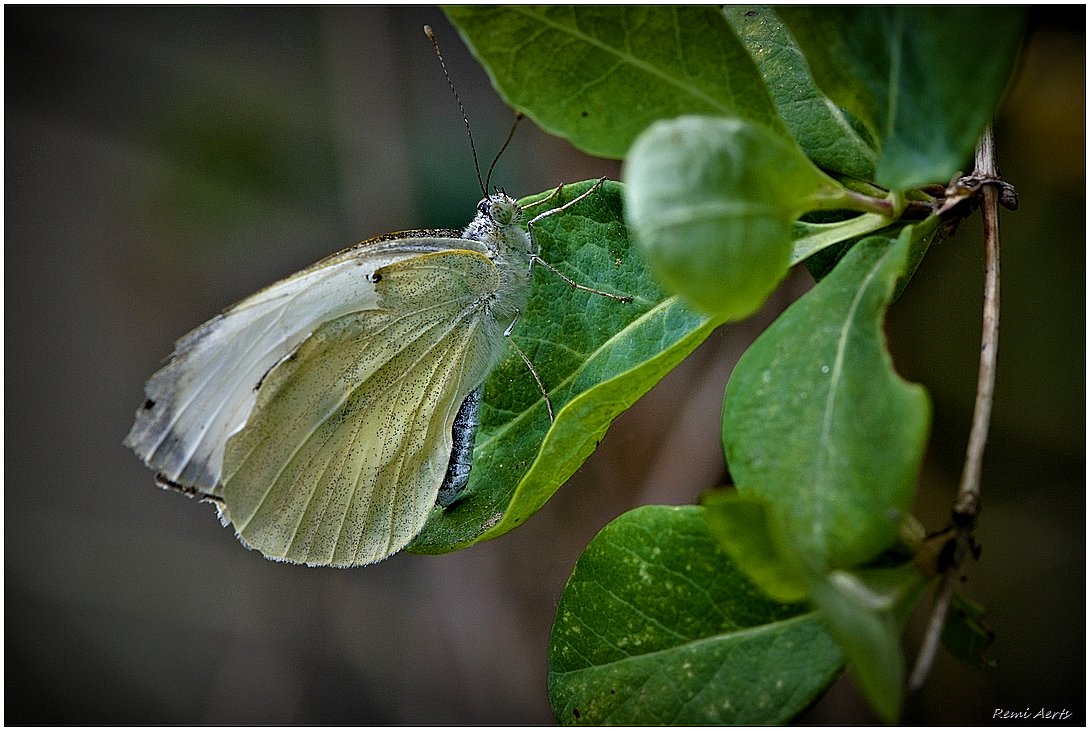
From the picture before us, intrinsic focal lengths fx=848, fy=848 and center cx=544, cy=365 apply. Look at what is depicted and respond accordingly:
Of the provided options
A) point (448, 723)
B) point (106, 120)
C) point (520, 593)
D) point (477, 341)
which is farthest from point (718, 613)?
point (106, 120)

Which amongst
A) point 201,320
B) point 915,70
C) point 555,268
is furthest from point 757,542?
point 201,320

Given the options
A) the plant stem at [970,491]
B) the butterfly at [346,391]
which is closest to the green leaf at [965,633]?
the plant stem at [970,491]

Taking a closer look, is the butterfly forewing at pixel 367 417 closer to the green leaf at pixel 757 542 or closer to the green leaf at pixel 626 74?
the green leaf at pixel 626 74

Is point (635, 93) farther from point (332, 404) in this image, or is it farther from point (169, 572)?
point (169, 572)

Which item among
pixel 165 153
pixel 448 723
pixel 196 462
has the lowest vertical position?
pixel 448 723

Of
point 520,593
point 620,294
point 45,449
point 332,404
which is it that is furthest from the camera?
point 45,449

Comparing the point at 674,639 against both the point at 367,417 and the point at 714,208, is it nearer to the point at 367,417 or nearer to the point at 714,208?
the point at 714,208

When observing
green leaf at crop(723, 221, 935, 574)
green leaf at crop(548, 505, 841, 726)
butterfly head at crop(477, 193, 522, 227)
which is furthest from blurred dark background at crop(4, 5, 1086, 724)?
green leaf at crop(723, 221, 935, 574)
